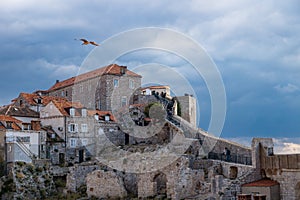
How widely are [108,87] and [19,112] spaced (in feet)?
41.3

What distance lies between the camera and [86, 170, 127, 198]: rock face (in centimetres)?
4411

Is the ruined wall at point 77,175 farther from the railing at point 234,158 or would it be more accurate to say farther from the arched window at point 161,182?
the railing at point 234,158

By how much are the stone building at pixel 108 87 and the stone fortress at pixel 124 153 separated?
123 mm

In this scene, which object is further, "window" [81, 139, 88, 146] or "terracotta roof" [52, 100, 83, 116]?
"terracotta roof" [52, 100, 83, 116]

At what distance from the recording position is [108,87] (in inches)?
2665

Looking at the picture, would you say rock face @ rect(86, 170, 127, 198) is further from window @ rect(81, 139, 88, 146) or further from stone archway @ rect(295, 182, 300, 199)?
stone archway @ rect(295, 182, 300, 199)

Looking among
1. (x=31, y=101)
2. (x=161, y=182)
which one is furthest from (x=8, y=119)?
(x=161, y=182)

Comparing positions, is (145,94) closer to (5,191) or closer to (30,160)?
(30,160)

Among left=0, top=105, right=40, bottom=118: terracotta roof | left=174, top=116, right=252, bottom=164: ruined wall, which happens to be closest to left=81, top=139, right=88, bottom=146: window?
left=0, top=105, right=40, bottom=118: terracotta roof

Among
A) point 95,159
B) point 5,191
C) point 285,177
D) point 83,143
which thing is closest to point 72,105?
point 83,143

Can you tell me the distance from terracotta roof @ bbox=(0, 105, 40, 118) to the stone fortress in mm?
109

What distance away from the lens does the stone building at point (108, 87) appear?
2655 inches

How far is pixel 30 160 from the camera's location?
5169cm

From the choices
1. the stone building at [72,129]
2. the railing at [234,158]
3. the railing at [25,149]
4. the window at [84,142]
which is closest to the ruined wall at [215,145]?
the railing at [234,158]
